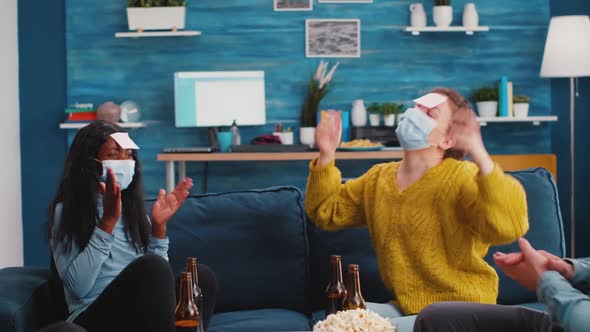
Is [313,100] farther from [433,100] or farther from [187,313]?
[187,313]

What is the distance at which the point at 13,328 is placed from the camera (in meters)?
2.34

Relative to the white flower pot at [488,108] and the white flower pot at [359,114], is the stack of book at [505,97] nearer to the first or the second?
the white flower pot at [488,108]

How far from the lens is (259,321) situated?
2.86m

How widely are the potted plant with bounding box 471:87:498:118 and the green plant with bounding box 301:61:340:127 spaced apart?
1.03 meters

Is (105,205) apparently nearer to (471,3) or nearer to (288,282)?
(288,282)

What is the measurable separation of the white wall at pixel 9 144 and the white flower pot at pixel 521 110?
345 centimetres

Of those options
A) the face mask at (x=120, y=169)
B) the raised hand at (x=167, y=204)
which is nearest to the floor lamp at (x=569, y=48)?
the raised hand at (x=167, y=204)

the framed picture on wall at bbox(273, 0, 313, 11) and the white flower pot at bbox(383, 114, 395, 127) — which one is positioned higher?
the framed picture on wall at bbox(273, 0, 313, 11)

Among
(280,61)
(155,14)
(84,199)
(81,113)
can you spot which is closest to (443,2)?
(280,61)

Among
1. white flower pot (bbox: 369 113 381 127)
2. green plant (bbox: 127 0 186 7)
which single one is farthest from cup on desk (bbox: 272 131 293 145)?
green plant (bbox: 127 0 186 7)

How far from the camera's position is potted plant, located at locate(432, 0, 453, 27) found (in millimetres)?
5816

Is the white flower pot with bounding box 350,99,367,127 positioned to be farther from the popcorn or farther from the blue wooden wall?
the popcorn

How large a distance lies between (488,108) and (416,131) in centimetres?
327

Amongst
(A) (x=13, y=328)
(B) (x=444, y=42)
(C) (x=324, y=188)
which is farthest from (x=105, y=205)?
(B) (x=444, y=42)
